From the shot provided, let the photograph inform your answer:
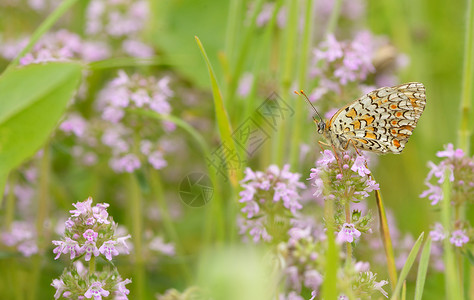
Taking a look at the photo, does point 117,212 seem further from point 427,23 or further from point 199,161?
point 427,23

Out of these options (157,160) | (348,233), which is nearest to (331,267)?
(348,233)

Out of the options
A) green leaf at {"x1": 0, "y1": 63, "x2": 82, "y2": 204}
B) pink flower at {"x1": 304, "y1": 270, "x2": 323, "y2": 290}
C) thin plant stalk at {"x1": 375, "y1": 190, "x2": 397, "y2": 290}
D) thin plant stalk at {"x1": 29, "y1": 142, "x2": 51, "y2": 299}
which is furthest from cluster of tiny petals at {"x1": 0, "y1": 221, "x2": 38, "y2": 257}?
thin plant stalk at {"x1": 375, "y1": 190, "x2": 397, "y2": 290}

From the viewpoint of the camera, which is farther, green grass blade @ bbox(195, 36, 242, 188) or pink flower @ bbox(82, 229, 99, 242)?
green grass blade @ bbox(195, 36, 242, 188)

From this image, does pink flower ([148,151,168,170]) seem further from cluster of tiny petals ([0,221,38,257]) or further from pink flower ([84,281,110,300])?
pink flower ([84,281,110,300])

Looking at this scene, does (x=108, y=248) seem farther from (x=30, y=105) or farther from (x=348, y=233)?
(x=348, y=233)

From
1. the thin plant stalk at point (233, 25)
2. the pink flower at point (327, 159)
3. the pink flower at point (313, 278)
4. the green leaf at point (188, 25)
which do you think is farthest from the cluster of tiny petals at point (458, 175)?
the green leaf at point (188, 25)

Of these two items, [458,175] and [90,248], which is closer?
[90,248]

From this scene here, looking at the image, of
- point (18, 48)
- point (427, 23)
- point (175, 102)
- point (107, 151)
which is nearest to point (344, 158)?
point (107, 151)
